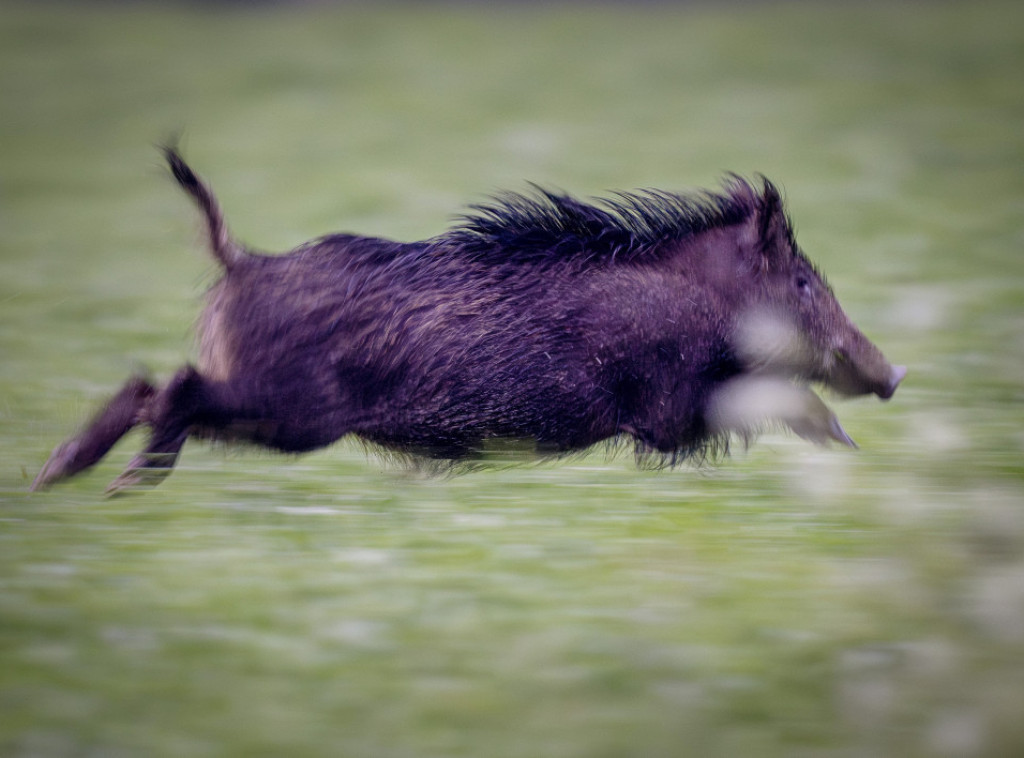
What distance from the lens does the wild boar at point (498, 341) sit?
3.20 meters

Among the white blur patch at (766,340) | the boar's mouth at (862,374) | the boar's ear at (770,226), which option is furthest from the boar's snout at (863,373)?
the boar's ear at (770,226)

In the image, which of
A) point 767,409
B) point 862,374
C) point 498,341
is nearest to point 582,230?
point 498,341

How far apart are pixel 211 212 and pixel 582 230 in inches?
39.9

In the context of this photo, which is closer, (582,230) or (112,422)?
(112,422)

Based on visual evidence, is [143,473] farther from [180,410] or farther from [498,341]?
[498,341]

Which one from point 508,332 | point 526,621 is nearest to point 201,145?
point 508,332

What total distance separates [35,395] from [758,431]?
2451 mm

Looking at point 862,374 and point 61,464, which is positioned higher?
point 862,374

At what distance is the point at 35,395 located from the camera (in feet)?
14.2

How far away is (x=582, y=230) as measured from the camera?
352cm

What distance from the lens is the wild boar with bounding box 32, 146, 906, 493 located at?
3.20 m

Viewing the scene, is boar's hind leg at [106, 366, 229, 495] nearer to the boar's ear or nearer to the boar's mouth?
the boar's ear

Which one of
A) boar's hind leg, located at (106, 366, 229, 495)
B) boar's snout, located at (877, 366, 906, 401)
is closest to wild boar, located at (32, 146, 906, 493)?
boar's hind leg, located at (106, 366, 229, 495)

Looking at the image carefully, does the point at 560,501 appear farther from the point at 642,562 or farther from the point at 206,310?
the point at 206,310
